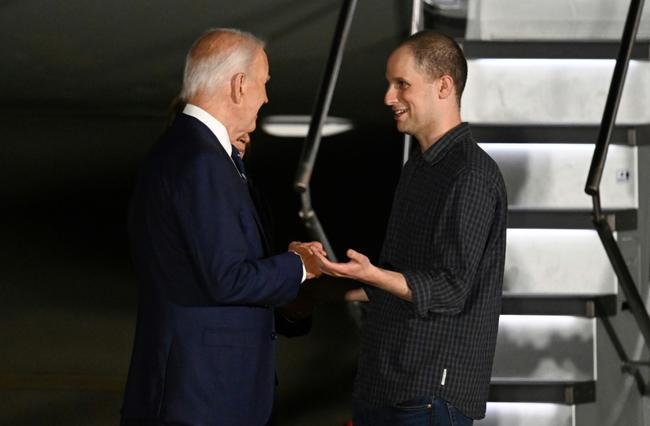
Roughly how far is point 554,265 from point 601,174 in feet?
1.57

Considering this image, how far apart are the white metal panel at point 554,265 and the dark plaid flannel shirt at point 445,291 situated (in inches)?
62.8

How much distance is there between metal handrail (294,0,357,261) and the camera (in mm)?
3293

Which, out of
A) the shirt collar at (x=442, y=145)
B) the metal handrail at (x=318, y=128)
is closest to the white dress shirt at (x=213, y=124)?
the shirt collar at (x=442, y=145)

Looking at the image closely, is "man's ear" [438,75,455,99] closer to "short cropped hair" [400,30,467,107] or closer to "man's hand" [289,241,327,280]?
"short cropped hair" [400,30,467,107]

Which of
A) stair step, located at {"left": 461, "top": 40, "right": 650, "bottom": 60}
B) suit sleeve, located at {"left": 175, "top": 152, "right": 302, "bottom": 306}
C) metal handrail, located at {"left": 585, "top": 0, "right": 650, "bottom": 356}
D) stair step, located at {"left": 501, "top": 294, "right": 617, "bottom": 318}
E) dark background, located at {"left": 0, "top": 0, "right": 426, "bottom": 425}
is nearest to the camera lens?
suit sleeve, located at {"left": 175, "top": 152, "right": 302, "bottom": 306}

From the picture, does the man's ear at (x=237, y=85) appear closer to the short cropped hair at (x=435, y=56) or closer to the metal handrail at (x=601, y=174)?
the short cropped hair at (x=435, y=56)

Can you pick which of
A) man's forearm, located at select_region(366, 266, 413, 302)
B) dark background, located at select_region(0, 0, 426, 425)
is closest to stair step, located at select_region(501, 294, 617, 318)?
dark background, located at select_region(0, 0, 426, 425)

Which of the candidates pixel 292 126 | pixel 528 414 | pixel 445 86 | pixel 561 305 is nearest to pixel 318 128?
pixel 292 126

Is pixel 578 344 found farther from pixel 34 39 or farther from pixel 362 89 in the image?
pixel 34 39

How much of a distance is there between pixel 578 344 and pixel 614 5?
1.36 metres

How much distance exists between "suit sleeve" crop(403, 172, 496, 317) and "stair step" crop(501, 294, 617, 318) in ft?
5.36

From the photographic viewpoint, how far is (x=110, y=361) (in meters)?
4.14

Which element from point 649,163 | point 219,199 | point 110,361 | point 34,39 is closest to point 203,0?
point 34,39

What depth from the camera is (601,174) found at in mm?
3244
